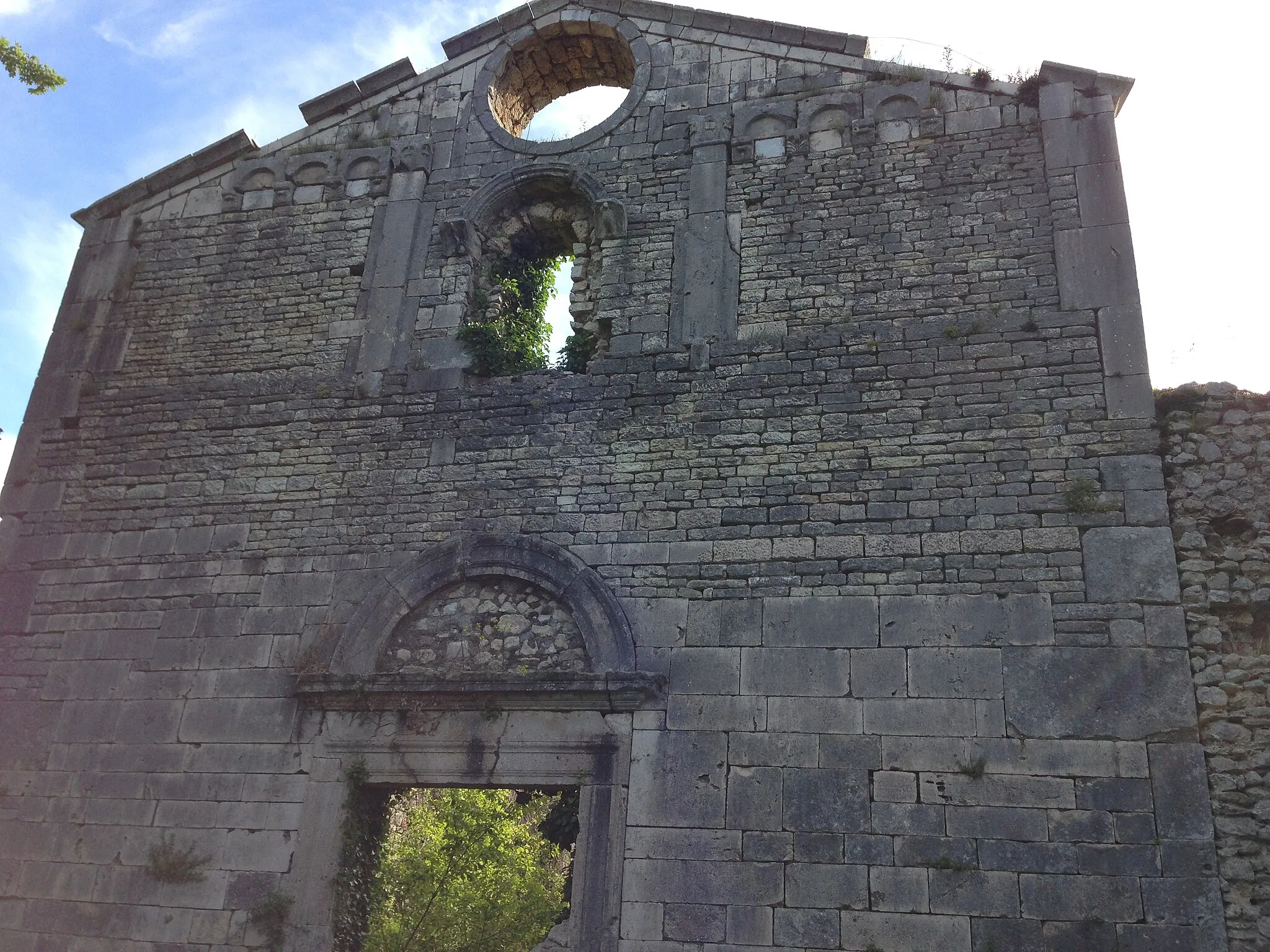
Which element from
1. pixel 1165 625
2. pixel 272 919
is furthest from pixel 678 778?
pixel 1165 625

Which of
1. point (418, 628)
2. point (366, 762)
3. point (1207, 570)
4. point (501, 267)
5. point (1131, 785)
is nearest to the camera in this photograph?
point (1131, 785)

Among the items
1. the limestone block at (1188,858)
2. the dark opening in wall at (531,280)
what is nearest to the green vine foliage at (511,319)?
the dark opening in wall at (531,280)

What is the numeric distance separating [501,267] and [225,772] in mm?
4701

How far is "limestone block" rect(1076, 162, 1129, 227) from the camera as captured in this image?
788cm

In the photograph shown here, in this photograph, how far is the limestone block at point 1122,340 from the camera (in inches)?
289

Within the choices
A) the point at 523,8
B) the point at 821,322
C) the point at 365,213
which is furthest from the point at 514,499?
the point at 523,8

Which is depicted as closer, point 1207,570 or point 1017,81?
point 1207,570

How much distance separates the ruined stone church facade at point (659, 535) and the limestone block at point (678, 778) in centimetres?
2

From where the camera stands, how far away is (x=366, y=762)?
740 centimetres

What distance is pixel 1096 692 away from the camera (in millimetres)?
6496

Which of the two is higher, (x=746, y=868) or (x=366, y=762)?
(x=366, y=762)

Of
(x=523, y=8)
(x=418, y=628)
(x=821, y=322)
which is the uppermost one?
(x=523, y=8)

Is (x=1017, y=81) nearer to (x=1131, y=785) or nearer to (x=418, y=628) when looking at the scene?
(x=1131, y=785)

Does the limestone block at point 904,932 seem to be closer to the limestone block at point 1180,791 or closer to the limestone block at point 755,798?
the limestone block at point 755,798
